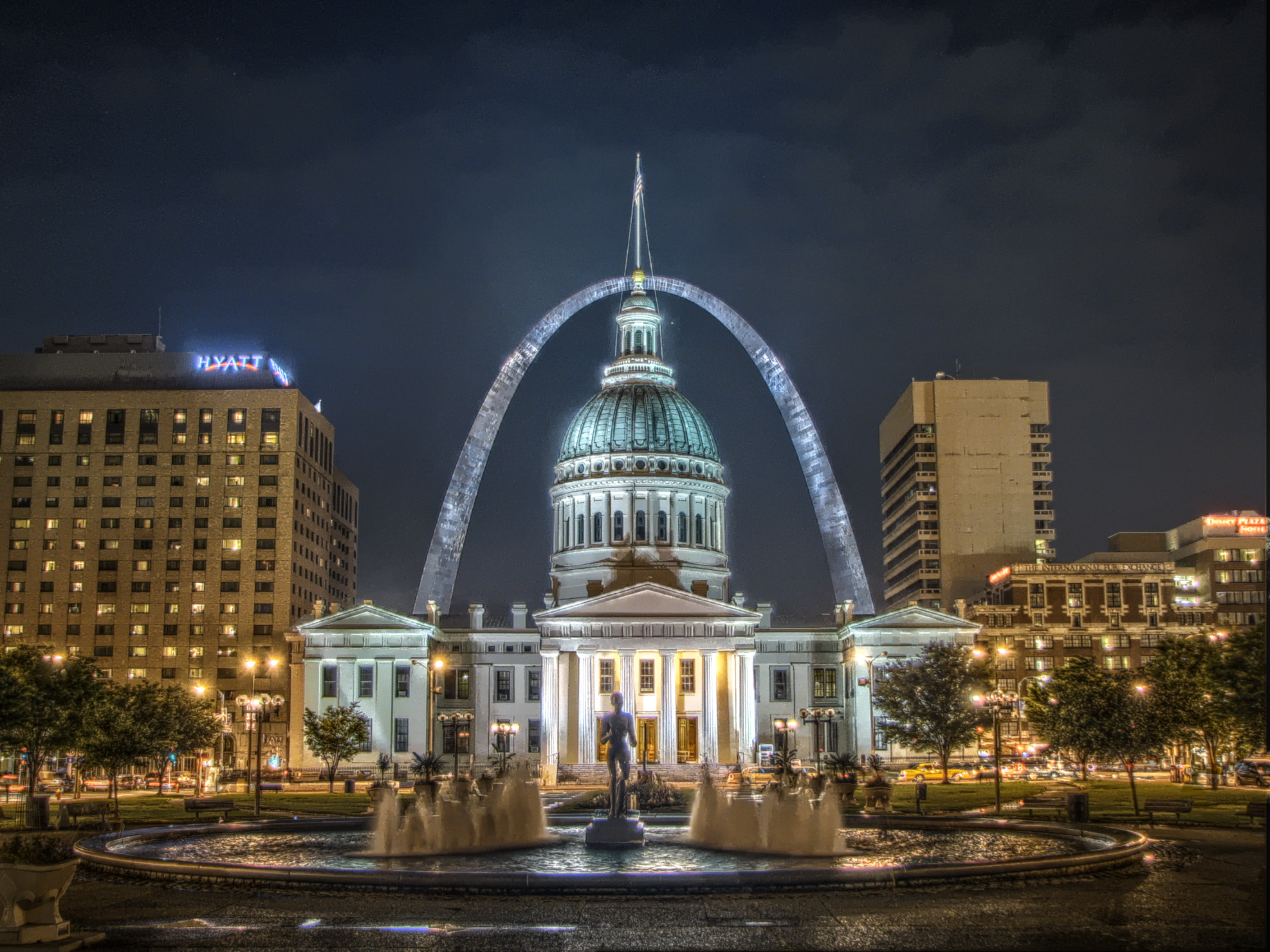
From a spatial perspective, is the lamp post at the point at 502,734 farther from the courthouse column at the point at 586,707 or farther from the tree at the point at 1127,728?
the tree at the point at 1127,728

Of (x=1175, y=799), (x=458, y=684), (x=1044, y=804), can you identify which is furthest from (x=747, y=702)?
(x=1175, y=799)

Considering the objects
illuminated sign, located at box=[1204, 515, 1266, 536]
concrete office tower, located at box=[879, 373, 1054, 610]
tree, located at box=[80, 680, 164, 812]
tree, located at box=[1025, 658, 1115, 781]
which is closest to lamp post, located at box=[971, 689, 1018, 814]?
tree, located at box=[1025, 658, 1115, 781]

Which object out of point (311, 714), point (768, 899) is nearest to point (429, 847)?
point (768, 899)

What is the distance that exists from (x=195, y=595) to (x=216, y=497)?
11324 mm

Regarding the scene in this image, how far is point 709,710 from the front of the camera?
10931 cm

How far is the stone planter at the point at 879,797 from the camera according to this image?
53.0 meters

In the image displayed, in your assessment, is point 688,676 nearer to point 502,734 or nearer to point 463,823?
point 502,734

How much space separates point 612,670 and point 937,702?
1148 inches

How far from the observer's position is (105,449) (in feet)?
509

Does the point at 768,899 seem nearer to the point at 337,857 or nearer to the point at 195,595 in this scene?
the point at 337,857

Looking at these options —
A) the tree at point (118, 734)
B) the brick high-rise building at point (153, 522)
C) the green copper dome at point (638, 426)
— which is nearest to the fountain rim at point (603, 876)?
the tree at point (118, 734)

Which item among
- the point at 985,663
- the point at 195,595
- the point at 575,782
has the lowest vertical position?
the point at 575,782

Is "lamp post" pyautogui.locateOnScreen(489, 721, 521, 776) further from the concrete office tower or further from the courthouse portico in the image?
the concrete office tower

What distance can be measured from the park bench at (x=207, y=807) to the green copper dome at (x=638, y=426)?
270 ft
